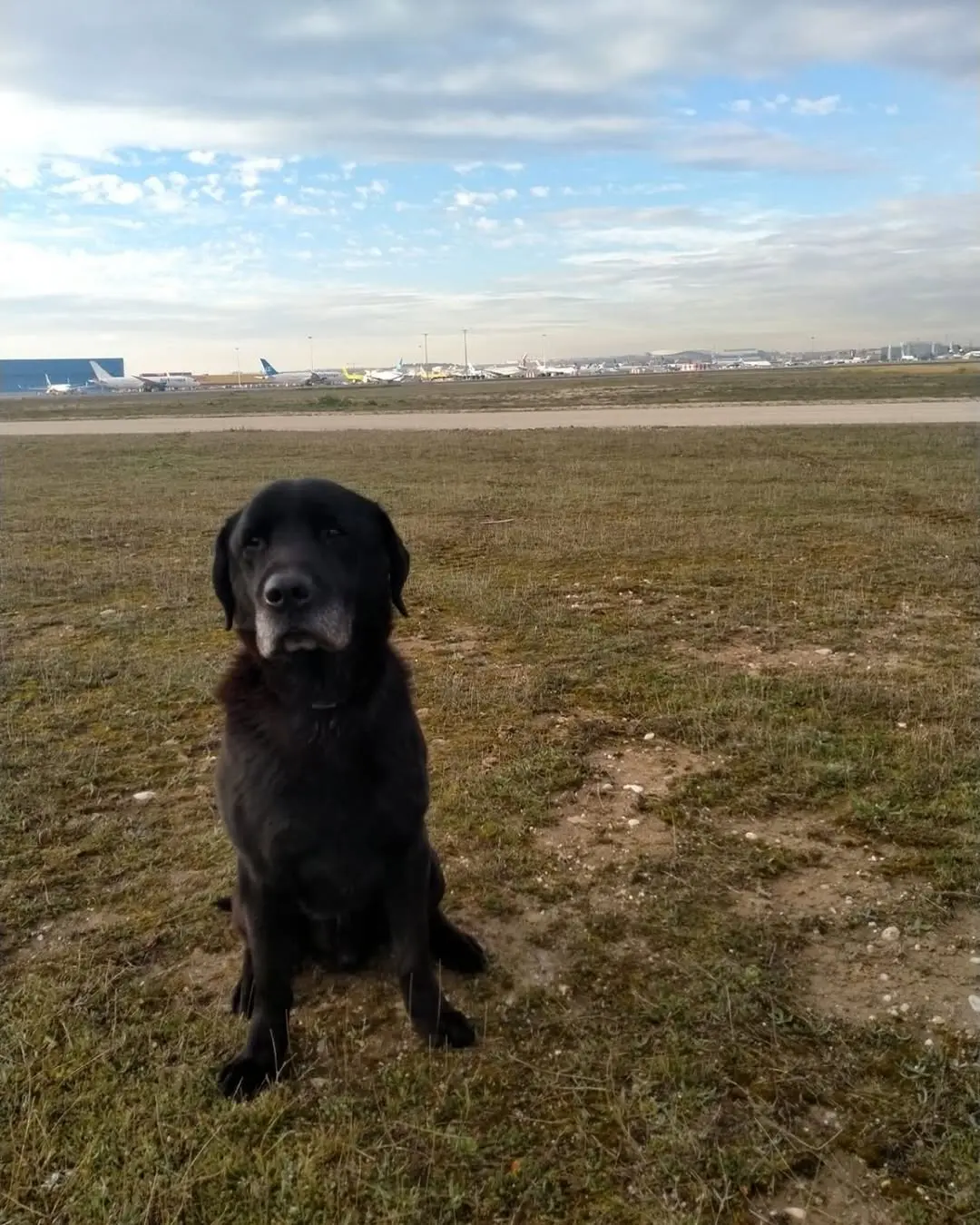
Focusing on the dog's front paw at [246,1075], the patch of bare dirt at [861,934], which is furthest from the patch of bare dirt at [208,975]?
the patch of bare dirt at [861,934]

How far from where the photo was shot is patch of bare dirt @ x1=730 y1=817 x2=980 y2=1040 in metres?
2.90

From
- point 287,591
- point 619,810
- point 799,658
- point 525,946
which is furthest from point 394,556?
point 799,658

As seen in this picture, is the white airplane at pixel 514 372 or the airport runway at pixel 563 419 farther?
the white airplane at pixel 514 372

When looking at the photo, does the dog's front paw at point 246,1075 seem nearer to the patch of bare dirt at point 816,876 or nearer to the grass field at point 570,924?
the grass field at point 570,924

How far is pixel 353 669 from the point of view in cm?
275

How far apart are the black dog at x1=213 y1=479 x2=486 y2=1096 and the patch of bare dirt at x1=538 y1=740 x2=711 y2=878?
1.12 meters

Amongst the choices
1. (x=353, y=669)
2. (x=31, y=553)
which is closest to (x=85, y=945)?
(x=353, y=669)

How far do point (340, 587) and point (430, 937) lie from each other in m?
1.29

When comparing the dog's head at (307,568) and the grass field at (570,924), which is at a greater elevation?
the dog's head at (307,568)

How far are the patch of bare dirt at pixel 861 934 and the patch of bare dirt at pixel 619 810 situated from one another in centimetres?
41

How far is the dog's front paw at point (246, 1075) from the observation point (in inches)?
101

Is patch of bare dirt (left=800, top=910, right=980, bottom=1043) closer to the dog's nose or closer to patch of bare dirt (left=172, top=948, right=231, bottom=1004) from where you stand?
patch of bare dirt (left=172, top=948, right=231, bottom=1004)

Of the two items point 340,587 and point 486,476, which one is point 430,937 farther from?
point 486,476

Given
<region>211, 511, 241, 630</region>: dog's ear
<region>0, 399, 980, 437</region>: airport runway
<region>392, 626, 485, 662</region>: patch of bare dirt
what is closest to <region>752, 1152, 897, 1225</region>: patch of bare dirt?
<region>211, 511, 241, 630</region>: dog's ear
